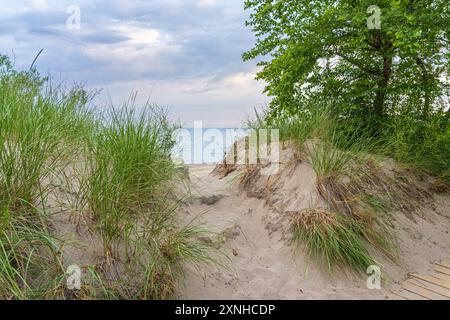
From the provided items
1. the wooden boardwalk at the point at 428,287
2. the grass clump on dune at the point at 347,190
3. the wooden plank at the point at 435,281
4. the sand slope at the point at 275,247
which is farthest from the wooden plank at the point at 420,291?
the grass clump on dune at the point at 347,190

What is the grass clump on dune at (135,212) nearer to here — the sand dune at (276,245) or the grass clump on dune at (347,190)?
the sand dune at (276,245)

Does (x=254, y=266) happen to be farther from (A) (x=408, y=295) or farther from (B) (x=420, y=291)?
(B) (x=420, y=291)

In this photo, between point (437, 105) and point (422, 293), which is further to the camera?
point (437, 105)

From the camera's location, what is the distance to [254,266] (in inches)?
172

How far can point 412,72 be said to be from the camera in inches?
285

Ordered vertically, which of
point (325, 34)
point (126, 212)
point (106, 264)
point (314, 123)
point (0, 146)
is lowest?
point (106, 264)

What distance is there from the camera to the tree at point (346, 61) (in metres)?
6.49

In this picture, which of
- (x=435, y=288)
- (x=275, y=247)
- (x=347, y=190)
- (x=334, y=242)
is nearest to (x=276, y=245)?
(x=275, y=247)

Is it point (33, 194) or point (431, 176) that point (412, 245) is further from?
point (33, 194)

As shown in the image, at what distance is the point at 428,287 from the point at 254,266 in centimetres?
187

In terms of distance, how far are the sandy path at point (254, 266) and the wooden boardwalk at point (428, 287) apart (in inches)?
9.4

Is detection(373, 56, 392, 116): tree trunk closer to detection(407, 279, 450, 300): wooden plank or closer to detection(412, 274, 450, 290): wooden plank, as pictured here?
detection(412, 274, 450, 290): wooden plank

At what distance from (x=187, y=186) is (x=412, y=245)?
298cm

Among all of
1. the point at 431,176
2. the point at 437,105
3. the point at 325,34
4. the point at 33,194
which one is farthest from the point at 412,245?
the point at 33,194
